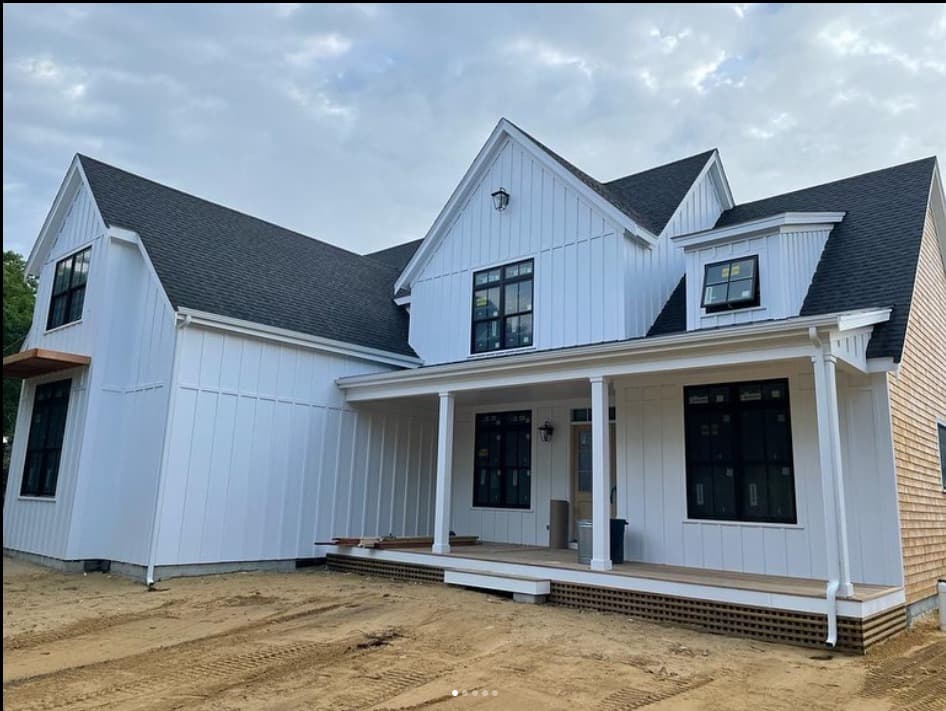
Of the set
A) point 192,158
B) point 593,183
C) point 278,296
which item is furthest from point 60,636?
point 593,183

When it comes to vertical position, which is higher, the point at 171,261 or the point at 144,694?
the point at 171,261

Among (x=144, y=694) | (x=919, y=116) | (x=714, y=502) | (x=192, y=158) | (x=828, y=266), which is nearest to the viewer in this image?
(x=192, y=158)

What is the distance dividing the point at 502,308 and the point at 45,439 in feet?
25.0

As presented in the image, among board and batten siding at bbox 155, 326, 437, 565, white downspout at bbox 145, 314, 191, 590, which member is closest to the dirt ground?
white downspout at bbox 145, 314, 191, 590

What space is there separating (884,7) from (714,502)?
7487 millimetres

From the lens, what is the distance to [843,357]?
22.9ft

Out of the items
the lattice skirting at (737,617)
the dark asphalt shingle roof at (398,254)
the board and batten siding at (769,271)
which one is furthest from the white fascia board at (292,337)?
the lattice skirting at (737,617)

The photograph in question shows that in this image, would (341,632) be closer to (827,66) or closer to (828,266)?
(827,66)

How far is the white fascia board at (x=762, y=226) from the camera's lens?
8953mm

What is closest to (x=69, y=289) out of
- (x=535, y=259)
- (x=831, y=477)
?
(x=535, y=259)

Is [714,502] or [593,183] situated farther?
[593,183]

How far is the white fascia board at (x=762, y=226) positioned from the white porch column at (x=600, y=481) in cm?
265

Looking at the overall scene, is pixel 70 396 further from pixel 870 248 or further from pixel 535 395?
pixel 870 248

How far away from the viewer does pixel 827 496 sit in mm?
6434
